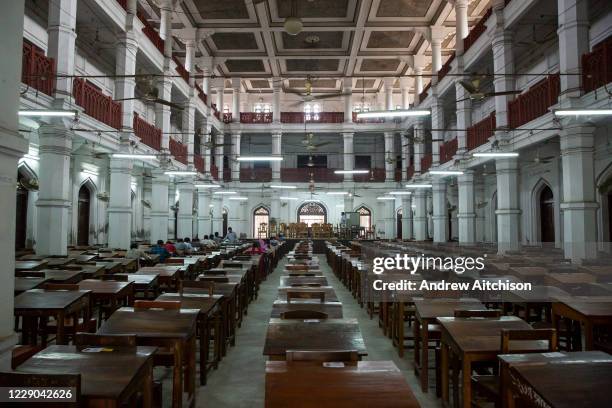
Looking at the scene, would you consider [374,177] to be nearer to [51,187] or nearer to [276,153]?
[276,153]

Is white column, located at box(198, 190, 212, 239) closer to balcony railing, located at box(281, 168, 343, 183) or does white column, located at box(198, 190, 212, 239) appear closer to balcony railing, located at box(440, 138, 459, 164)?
balcony railing, located at box(281, 168, 343, 183)

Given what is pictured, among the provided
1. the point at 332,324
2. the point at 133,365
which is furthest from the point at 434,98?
the point at 133,365

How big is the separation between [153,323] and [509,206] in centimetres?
1290

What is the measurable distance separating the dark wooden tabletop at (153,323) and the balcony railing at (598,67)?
988cm

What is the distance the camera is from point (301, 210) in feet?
112

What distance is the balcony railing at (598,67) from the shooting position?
9.46 meters

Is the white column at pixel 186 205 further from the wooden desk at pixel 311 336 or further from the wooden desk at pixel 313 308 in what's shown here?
the wooden desk at pixel 311 336

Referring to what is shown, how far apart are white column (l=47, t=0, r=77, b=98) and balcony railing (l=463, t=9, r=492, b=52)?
43.7 ft

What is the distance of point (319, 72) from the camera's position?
30.2 m

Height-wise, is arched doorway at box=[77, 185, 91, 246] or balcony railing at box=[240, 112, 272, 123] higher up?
balcony railing at box=[240, 112, 272, 123]

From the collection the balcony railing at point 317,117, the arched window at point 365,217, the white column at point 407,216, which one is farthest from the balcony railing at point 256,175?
the white column at point 407,216

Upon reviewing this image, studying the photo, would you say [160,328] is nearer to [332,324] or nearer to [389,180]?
[332,324]

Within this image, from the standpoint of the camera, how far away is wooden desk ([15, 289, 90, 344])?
4.71 meters

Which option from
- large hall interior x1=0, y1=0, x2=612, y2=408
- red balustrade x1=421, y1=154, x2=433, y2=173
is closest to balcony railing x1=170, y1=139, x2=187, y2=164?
large hall interior x1=0, y1=0, x2=612, y2=408
